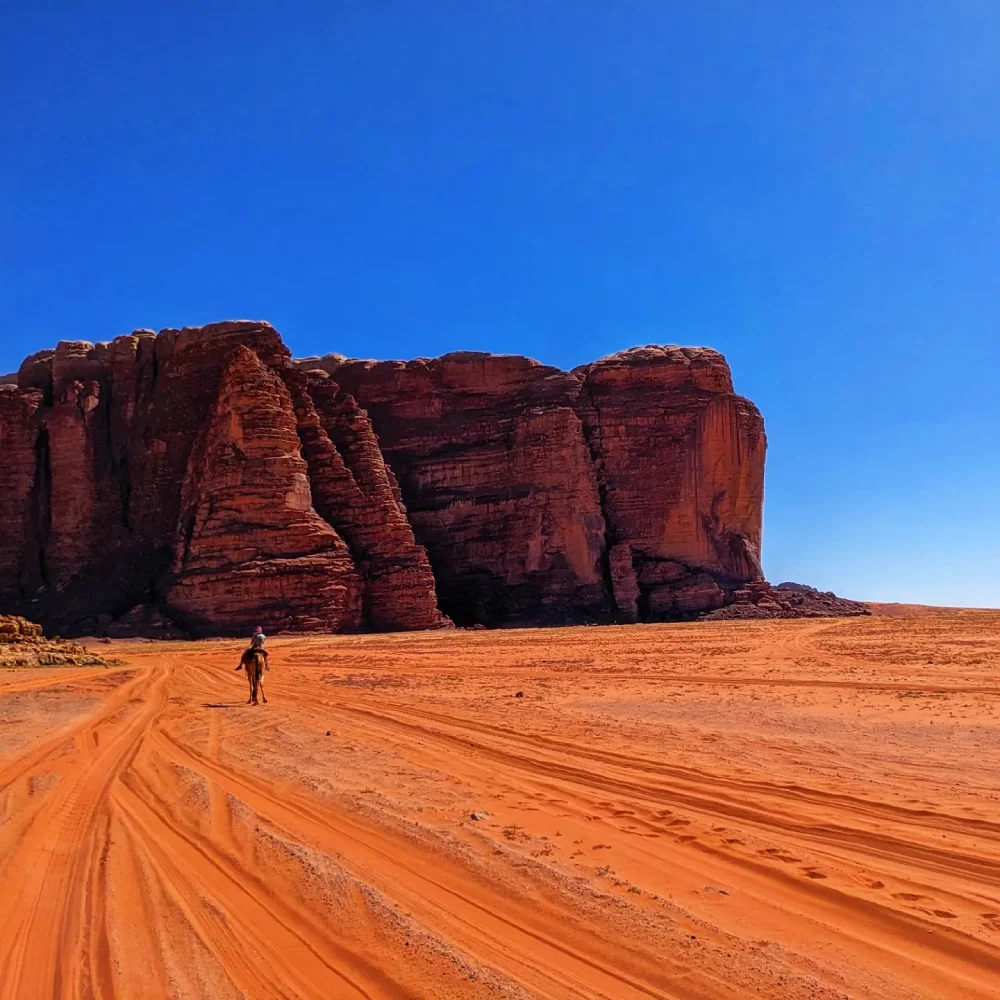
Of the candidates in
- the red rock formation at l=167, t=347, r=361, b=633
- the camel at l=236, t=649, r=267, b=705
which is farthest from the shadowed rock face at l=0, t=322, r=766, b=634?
the camel at l=236, t=649, r=267, b=705

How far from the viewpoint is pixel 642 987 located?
3.50m

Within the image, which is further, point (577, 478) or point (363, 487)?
point (577, 478)

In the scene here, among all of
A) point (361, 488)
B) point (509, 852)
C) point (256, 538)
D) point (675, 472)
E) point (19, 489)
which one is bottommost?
point (509, 852)

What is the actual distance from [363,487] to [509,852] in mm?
36908

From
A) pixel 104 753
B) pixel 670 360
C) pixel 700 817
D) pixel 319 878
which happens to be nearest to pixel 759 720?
pixel 700 817

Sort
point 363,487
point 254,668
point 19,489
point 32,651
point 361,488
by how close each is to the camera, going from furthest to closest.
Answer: point 19,489, point 363,487, point 361,488, point 32,651, point 254,668

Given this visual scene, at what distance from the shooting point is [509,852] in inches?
208

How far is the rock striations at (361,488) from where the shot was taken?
36.8 metres

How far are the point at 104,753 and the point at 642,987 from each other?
7933mm

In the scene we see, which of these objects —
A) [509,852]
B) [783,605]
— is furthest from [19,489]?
[509,852]

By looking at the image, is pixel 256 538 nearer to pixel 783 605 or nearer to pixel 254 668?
pixel 254 668

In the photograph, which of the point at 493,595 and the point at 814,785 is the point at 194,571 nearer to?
the point at 493,595

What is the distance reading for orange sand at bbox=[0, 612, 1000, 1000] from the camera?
3719 millimetres

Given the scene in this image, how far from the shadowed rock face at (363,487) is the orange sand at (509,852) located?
25.2 m
